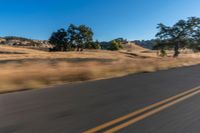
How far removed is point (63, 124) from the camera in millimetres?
5816

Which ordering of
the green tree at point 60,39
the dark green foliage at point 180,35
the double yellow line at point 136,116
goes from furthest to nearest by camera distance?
the green tree at point 60,39 → the dark green foliage at point 180,35 → the double yellow line at point 136,116

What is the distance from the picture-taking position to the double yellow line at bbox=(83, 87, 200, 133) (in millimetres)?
5606

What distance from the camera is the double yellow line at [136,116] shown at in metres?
5.61

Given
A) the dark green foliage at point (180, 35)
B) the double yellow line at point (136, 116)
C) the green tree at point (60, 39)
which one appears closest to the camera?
the double yellow line at point (136, 116)

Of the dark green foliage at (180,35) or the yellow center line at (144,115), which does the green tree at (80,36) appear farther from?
the yellow center line at (144,115)

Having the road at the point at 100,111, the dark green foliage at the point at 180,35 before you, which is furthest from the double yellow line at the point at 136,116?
the dark green foliage at the point at 180,35

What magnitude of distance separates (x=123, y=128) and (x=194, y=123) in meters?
1.48

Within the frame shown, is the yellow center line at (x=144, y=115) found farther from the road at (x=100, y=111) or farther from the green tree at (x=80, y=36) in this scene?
the green tree at (x=80, y=36)

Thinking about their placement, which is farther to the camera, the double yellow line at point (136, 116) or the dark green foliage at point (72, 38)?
the dark green foliage at point (72, 38)

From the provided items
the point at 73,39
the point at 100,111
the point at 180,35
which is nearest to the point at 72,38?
the point at 73,39

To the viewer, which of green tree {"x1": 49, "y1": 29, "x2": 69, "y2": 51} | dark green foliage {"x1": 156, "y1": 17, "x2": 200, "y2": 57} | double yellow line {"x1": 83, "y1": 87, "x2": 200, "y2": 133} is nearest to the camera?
double yellow line {"x1": 83, "y1": 87, "x2": 200, "y2": 133}

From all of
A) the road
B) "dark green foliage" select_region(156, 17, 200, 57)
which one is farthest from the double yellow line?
"dark green foliage" select_region(156, 17, 200, 57)

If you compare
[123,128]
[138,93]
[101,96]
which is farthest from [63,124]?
[138,93]

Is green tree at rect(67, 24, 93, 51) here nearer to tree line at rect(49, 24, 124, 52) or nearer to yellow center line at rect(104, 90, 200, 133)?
tree line at rect(49, 24, 124, 52)
